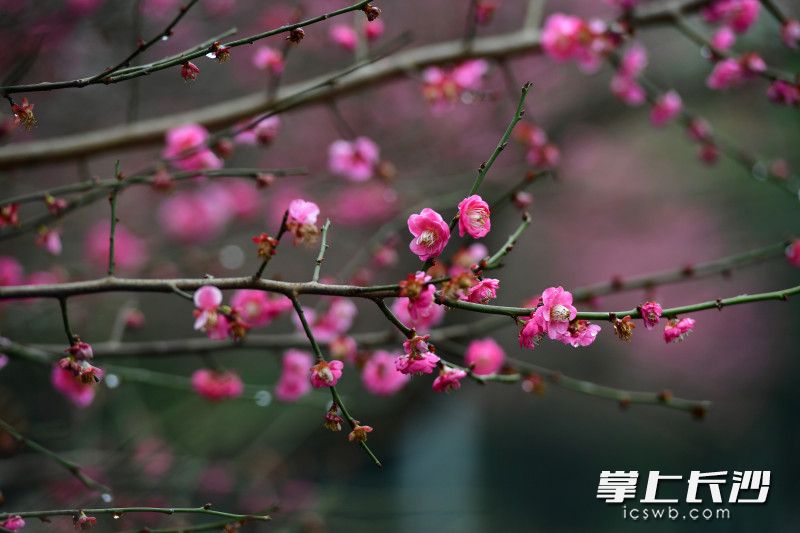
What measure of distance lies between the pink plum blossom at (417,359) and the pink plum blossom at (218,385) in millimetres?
1020

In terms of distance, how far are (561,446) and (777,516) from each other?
11.1 feet

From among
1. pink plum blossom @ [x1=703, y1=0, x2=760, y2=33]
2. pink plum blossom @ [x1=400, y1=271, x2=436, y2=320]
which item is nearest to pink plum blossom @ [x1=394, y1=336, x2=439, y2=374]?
pink plum blossom @ [x1=400, y1=271, x2=436, y2=320]

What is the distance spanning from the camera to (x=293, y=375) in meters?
2.03

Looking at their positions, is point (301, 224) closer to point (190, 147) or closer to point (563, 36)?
point (190, 147)

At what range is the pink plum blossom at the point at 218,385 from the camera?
77.1 inches

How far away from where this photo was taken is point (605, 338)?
7.92m

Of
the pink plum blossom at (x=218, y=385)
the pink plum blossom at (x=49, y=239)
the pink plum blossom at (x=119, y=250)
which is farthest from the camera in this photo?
the pink plum blossom at (x=119, y=250)

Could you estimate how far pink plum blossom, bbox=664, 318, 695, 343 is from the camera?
1.09 meters

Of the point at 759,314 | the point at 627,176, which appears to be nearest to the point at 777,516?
the point at 759,314

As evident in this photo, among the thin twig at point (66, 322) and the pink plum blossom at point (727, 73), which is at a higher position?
the pink plum blossom at point (727, 73)

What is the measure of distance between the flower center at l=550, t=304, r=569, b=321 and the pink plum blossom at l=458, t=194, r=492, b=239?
16 cm

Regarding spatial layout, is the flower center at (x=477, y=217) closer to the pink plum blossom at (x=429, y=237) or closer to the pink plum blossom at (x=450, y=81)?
the pink plum blossom at (x=429, y=237)

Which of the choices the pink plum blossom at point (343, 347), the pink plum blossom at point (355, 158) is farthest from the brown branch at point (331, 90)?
the pink plum blossom at point (343, 347)

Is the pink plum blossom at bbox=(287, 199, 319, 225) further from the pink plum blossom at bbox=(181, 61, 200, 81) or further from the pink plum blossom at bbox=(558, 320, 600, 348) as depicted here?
the pink plum blossom at bbox=(558, 320, 600, 348)
